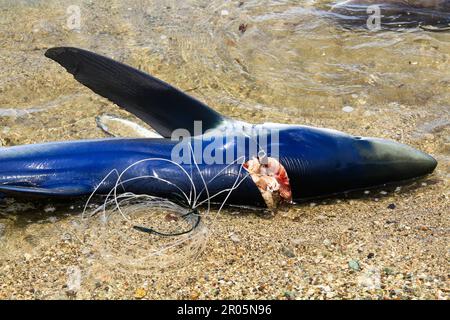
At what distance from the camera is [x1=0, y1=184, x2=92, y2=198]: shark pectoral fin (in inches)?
134

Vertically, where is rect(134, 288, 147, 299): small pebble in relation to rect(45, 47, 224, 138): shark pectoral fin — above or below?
below

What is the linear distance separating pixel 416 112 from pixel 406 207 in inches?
56.9

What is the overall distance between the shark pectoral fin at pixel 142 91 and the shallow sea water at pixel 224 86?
70cm

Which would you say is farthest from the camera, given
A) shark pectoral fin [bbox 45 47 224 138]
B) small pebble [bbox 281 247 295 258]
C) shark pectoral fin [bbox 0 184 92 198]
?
shark pectoral fin [bbox 45 47 224 138]

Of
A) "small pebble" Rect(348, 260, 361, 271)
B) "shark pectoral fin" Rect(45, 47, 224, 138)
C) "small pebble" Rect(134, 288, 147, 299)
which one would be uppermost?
"shark pectoral fin" Rect(45, 47, 224, 138)

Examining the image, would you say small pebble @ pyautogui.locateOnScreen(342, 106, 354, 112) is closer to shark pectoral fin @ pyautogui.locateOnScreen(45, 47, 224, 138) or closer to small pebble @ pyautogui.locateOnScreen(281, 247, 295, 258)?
shark pectoral fin @ pyautogui.locateOnScreen(45, 47, 224, 138)

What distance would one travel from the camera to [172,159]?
361cm

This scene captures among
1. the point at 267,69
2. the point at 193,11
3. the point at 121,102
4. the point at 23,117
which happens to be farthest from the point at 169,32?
the point at 121,102

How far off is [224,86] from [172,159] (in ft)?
6.14

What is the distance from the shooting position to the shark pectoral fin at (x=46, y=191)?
3395 mm

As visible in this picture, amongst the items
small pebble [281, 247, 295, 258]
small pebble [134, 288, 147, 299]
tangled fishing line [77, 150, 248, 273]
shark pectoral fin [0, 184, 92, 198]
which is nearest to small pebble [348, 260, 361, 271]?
small pebble [281, 247, 295, 258]

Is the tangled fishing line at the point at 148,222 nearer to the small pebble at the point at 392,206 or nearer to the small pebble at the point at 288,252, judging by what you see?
the small pebble at the point at 288,252

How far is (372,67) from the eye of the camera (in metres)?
5.68

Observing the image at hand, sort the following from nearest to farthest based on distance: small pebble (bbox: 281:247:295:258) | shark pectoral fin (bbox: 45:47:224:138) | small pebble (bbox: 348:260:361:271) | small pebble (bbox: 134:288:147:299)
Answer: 1. small pebble (bbox: 134:288:147:299)
2. small pebble (bbox: 348:260:361:271)
3. small pebble (bbox: 281:247:295:258)
4. shark pectoral fin (bbox: 45:47:224:138)
